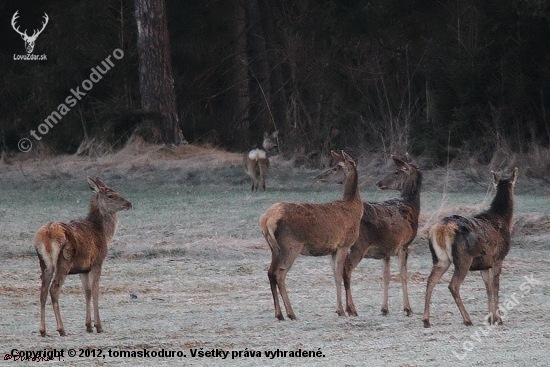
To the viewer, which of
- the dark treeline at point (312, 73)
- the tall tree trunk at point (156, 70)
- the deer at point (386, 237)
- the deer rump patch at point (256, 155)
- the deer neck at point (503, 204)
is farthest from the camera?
the tall tree trunk at point (156, 70)

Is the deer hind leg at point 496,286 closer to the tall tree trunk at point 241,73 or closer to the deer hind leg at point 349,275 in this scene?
the deer hind leg at point 349,275

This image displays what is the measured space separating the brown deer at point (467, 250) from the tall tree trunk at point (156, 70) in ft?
65.0

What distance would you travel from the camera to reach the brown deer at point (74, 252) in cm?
996

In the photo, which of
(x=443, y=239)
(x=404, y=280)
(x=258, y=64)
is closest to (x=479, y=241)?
(x=443, y=239)

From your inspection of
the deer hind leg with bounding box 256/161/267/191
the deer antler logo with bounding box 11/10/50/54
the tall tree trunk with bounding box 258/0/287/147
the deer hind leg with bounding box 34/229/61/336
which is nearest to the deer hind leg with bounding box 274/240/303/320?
the deer hind leg with bounding box 34/229/61/336

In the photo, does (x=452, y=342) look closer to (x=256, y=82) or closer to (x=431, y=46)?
(x=431, y=46)

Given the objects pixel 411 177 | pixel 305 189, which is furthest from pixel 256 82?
pixel 411 177

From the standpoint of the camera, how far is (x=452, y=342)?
977cm

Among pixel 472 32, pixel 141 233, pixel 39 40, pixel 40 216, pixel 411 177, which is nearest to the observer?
pixel 411 177

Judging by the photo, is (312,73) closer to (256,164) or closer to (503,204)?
(256,164)

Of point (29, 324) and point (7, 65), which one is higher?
point (7, 65)

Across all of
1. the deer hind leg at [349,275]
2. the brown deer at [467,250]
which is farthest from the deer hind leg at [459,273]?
the deer hind leg at [349,275]

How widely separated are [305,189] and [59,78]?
13540 mm

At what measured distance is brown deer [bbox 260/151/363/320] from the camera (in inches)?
433
